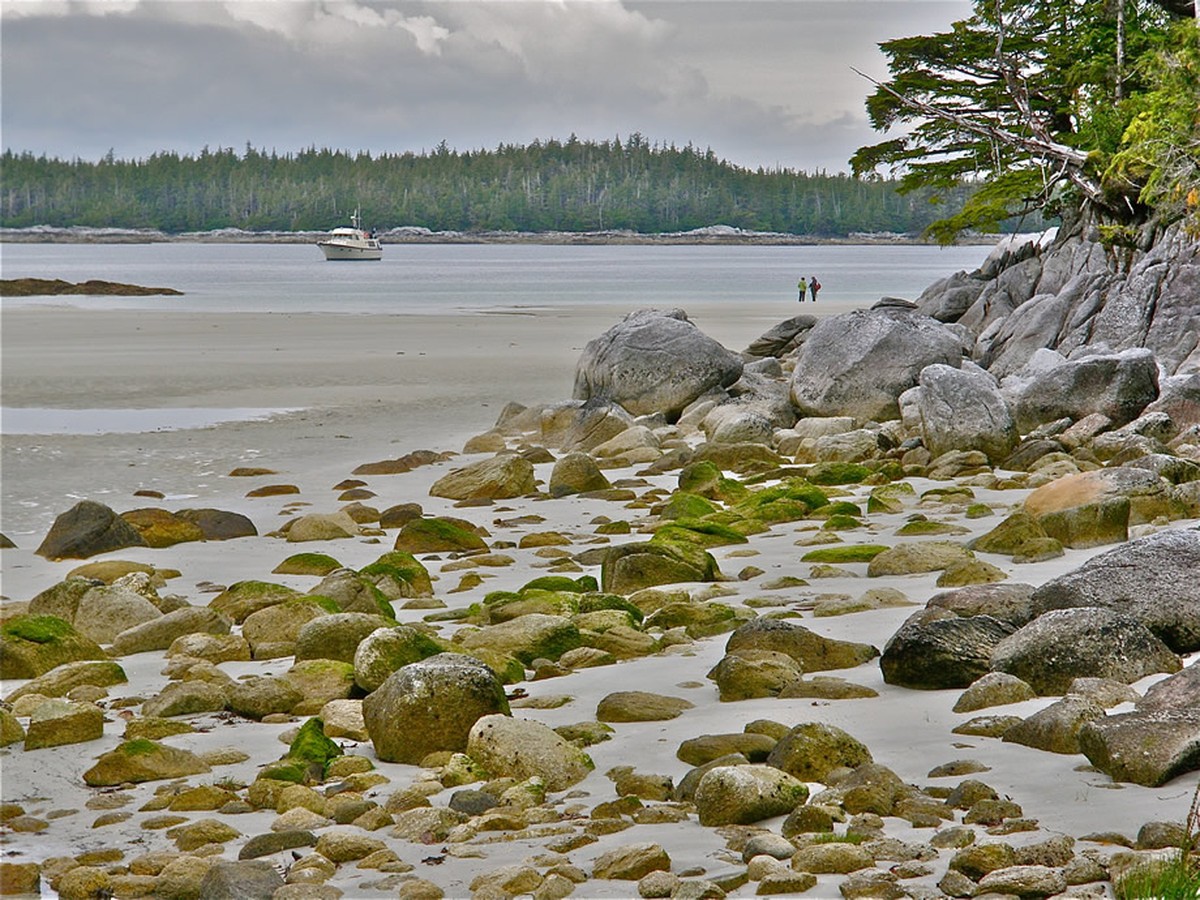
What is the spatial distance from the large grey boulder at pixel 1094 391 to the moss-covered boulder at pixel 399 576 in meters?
8.70

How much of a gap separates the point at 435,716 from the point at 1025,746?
2.64 m

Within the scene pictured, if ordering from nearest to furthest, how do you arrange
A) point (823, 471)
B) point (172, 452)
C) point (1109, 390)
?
point (823, 471), point (1109, 390), point (172, 452)

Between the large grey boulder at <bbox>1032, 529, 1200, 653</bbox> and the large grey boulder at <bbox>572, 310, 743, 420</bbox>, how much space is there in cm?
1231

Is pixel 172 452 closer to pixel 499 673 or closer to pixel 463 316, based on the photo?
pixel 499 673

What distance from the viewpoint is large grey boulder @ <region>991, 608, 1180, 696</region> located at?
20.4 feet

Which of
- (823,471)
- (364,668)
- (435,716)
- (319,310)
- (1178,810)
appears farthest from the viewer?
(319,310)

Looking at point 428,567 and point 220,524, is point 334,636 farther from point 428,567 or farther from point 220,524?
point 220,524

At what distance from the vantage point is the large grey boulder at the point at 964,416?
14.2m

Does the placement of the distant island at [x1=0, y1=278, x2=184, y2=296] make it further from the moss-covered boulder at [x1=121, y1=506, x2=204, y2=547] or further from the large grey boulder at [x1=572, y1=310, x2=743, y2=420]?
the moss-covered boulder at [x1=121, y1=506, x2=204, y2=547]

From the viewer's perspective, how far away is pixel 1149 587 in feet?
22.4

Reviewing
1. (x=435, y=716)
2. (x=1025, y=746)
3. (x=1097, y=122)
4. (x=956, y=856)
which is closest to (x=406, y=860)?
(x=435, y=716)

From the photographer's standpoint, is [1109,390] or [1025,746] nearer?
[1025,746]

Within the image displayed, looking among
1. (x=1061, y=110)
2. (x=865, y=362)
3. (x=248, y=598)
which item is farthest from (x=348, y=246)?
(x=248, y=598)

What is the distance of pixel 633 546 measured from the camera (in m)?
9.59
